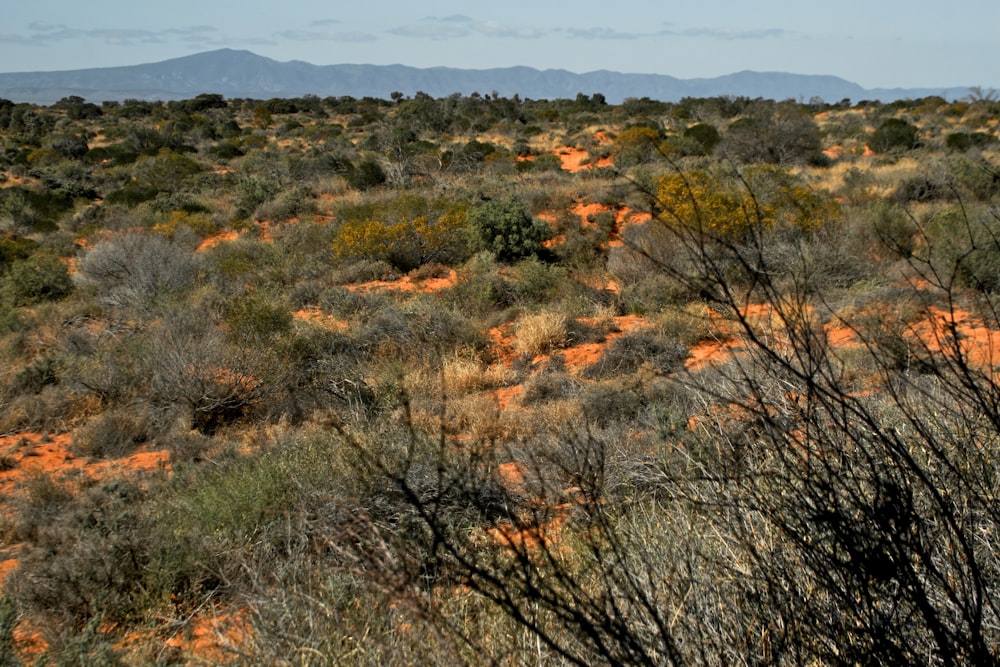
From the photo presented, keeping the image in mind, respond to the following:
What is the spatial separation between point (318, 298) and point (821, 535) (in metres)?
9.29

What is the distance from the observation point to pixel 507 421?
5.91 m

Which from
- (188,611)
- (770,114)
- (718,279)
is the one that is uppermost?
(770,114)

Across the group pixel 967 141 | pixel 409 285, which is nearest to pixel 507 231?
pixel 409 285

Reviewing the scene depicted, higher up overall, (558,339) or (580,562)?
(580,562)

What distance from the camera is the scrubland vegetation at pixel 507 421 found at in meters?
2.14

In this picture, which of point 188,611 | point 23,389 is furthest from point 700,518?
point 23,389

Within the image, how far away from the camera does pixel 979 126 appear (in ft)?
76.6

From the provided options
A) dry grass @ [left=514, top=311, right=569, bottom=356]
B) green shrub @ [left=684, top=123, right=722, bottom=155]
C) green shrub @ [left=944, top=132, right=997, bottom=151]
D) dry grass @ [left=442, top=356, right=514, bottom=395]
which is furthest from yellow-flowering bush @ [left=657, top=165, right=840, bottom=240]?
green shrub @ [left=944, top=132, right=997, bottom=151]

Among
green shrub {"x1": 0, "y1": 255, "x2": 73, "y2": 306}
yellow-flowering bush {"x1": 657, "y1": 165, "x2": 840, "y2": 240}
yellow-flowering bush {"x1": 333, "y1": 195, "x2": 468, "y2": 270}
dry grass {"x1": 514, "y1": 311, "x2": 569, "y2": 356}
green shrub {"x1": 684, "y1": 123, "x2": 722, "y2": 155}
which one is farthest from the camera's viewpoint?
green shrub {"x1": 684, "y1": 123, "x2": 722, "y2": 155}

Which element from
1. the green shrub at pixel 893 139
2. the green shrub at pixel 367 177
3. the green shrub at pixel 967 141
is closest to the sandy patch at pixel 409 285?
the green shrub at pixel 367 177

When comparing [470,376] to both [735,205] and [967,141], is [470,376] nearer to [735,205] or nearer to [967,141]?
[735,205]

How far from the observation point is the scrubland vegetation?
214cm

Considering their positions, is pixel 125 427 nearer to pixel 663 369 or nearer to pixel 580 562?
pixel 580 562

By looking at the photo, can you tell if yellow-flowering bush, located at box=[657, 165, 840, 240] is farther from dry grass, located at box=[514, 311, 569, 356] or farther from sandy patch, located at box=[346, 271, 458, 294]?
sandy patch, located at box=[346, 271, 458, 294]
